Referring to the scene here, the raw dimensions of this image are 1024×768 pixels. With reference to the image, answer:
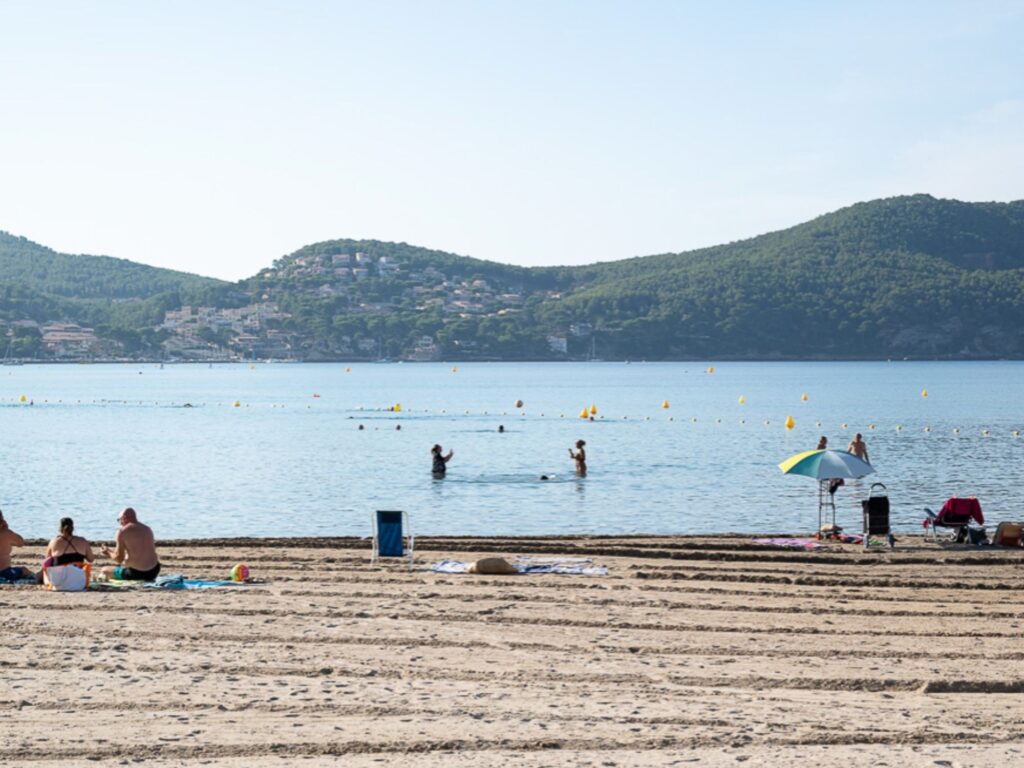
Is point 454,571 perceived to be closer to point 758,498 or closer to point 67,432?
point 758,498

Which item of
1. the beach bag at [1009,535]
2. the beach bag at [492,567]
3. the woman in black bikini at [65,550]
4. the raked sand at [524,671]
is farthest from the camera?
the beach bag at [1009,535]

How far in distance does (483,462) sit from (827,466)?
950 inches

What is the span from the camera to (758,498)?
3102 cm

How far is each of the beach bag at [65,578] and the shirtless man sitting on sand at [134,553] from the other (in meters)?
0.66

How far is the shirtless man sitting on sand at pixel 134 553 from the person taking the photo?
49.3 ft

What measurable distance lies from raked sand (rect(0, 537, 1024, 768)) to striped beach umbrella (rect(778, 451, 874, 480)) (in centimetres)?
315

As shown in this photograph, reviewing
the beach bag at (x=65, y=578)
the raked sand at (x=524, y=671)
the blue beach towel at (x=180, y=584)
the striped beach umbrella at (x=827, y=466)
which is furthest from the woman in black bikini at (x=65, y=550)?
the striped beach umbrella at (x=827, y=466)

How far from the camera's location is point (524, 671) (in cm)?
1052

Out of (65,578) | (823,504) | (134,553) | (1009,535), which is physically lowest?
(823,504)

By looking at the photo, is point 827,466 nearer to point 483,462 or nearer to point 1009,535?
point 1009,535

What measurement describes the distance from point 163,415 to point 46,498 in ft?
151

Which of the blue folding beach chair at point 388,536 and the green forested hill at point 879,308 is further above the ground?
the green forested hill at point 879,308

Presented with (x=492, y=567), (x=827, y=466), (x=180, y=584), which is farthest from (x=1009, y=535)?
(x=180, y=584)

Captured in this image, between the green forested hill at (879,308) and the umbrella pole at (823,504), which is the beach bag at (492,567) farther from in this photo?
the green forested hill at (879,308)
